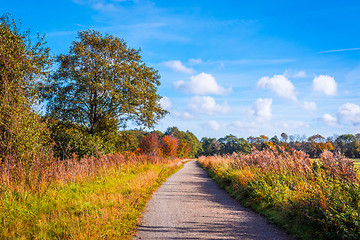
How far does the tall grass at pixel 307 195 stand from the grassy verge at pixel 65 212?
4.08 meters

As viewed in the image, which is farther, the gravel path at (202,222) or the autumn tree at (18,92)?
the autumn tree at (18,92)

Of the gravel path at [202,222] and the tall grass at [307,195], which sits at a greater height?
the tall grass at [307,195]

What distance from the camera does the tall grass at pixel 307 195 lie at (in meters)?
4.50

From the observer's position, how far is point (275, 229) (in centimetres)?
533

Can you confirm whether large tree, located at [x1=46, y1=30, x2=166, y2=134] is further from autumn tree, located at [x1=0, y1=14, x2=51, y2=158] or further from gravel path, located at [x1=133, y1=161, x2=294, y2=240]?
gravel path, located at [x1=133, y1=161, x2=294, y2=240]

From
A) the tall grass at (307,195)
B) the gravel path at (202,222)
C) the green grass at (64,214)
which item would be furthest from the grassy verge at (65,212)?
the tall grass at (307,195)

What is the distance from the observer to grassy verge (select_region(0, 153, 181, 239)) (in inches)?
171

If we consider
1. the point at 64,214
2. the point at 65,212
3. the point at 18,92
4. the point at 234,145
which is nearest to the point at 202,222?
the point at 64,214

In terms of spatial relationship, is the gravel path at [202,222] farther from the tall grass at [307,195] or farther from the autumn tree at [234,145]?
the autumn tree at [234,145]

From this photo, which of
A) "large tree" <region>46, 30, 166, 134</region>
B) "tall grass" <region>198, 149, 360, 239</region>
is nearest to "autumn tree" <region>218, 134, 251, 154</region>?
"large tree" <region>46, 30, 166, 134</region>

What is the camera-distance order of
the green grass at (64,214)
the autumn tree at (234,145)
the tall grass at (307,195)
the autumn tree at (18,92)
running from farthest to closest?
1. the autumn tree at (234,145)
2. the autumn tree at (18,92)
3. the tall grass at (307,195)
4. the green grass at (64,214)

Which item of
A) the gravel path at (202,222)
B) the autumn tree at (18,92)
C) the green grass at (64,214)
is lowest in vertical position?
the gravel path at (202,222)

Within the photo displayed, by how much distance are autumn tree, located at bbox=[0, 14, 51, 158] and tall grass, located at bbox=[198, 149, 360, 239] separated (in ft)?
30.3

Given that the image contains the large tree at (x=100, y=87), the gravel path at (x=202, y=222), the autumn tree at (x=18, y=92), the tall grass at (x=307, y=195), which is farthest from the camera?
the large tree at (x=100, y=87)
